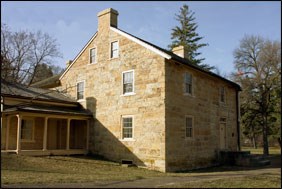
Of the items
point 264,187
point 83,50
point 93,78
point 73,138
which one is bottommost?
point 264,187

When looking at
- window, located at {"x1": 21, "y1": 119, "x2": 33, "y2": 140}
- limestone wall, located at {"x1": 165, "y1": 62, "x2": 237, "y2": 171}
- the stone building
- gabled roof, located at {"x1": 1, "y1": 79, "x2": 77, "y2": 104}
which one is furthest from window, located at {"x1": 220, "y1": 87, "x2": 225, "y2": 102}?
window, located at {"x1": 21, "y1": 119, "x2": 33, "y2": 140}

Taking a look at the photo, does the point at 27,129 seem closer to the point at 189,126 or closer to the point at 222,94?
the point at 189,126

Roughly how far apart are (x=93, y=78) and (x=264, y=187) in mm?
14122

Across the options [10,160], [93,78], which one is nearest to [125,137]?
[93,78]

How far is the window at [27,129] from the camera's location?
827 inches

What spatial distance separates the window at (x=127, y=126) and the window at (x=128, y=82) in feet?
5.57

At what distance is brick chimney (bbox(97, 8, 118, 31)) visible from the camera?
22.0 m

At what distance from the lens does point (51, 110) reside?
20.3m

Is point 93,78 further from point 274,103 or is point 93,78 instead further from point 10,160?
point 274,103

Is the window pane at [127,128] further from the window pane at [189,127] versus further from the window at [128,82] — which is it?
the window pane at [189,127]

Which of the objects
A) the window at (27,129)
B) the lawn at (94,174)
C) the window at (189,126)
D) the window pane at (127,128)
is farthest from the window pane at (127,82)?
the window at (27,129)

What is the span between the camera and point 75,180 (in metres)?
12.2

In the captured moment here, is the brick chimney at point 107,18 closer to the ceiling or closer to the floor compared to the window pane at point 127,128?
closer to the ceiling

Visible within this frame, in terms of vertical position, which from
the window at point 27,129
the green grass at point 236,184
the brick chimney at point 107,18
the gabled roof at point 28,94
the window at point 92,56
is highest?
the brick chimney at point 107,18
